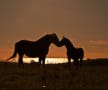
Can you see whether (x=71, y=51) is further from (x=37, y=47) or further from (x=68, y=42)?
(x=37, y=47)

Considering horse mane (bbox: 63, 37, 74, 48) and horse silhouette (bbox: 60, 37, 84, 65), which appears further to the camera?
horse mane (bbox: 63, 37, 74, 48)

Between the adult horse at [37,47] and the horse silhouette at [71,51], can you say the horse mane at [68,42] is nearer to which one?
the horse silhouette at [71,51]

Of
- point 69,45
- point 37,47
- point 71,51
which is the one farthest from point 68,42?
point 37,47

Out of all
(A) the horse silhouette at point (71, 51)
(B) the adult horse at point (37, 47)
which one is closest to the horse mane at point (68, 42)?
(A) the horse silhouette at point (71, 51)

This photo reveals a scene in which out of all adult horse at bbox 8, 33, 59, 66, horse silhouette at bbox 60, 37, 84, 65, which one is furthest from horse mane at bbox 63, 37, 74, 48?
adult horse at bbox 8, 33, 59, 66

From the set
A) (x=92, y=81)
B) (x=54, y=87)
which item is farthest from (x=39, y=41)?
(x=54, y=87)

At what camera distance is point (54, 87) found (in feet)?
41.1

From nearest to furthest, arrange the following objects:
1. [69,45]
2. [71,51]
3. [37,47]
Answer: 1. [37,47]
2. [71,51]
3. [69,45]

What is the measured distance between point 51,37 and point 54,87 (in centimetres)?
918

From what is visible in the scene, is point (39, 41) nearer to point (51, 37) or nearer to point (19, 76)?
point (51, 37)

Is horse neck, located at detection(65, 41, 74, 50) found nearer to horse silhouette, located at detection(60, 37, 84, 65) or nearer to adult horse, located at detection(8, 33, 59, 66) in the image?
horse silhouette, located at detection(60, 37, 84, 65)

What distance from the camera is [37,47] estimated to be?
21594 millimetres

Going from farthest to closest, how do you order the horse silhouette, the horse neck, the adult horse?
1. the horse neck
2. the horse silhouette
3. the adult horse

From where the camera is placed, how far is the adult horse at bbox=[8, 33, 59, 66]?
2120 centimetres
